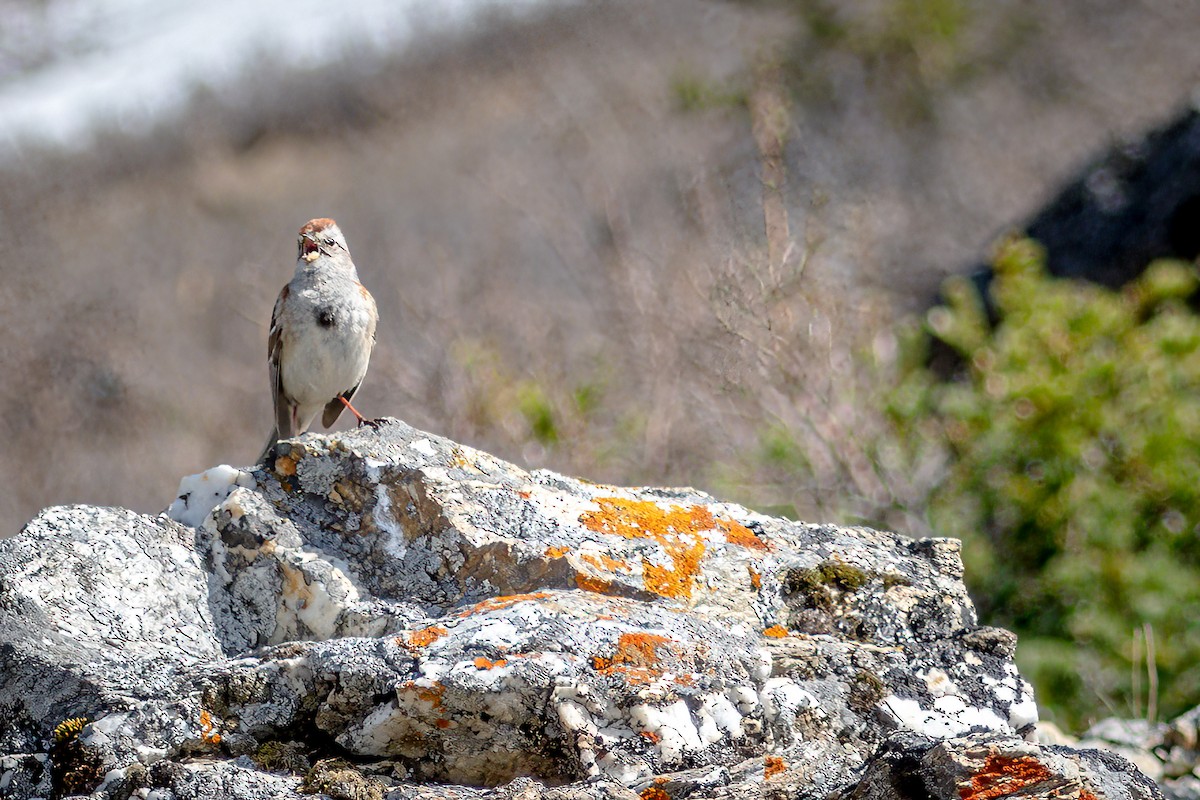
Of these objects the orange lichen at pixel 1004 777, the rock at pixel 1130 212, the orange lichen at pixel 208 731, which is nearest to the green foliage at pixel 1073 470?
the rock at pixel 1130 212

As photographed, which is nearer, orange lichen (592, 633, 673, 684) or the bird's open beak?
orange lichen (592, 633, 673, 684)

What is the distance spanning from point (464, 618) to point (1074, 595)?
19.2ft

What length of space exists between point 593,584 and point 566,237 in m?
8.60

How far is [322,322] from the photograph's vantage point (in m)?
6.03

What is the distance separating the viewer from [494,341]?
34.1 ft

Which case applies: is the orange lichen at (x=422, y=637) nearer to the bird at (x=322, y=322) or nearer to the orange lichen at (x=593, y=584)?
the orange lichen at (x=593, y=584)

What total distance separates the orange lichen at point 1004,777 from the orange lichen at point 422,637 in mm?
1183

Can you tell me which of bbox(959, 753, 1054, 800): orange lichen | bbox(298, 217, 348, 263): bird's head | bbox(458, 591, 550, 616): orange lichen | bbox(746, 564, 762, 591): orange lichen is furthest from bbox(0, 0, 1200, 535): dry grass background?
bbox(959, 753, 1054, 800): orange lichen

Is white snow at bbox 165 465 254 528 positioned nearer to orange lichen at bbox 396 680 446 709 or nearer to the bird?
orange lichen at bbox 396 680 446 709

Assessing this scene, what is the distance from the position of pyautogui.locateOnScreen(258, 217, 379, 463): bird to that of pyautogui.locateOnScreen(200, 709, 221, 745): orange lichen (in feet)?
10.5

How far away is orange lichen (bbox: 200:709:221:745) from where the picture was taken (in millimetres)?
2809

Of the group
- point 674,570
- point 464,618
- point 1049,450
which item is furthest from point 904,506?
point 464,618

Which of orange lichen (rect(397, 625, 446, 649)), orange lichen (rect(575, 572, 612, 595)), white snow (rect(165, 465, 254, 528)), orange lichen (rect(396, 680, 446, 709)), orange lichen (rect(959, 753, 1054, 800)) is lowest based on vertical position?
orange lichen (rect(959, 753, 1054, 800))

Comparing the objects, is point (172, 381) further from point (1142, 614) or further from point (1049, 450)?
point (1142, 614)
